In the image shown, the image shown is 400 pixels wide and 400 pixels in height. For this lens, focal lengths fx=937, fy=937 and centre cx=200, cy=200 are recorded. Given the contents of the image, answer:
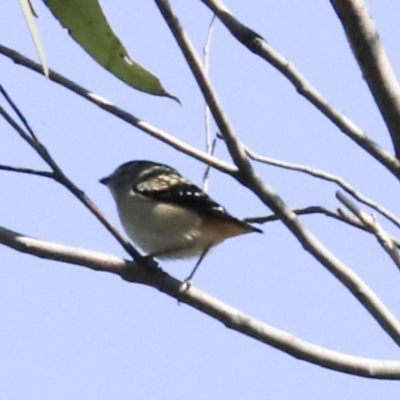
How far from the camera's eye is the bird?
4037 millimetres

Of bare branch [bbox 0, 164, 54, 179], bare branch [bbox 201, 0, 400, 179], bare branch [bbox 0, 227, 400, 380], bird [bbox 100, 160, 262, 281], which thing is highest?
bird [bbox 100, 160, 262, 281]

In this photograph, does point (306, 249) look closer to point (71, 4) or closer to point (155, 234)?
point (71, 4)

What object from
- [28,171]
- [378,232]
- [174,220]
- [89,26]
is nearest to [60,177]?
[28,171]

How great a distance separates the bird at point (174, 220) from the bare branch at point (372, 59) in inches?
83.3

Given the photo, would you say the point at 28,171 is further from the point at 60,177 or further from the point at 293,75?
the point at 293,75

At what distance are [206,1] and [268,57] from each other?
7.2 inches

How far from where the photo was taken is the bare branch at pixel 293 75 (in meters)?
1.87

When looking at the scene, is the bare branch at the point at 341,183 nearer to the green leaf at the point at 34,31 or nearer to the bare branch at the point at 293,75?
the bare branch at the point at 293,75

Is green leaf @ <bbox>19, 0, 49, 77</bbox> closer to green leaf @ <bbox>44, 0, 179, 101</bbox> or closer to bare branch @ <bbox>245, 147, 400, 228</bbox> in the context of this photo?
green leaf @ <bbox>44, 0, 179, 101</bbox>

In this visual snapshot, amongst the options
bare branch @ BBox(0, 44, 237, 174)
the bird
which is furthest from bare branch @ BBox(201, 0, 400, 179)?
the bird

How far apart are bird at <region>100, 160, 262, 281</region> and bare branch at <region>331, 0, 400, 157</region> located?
6.94ft

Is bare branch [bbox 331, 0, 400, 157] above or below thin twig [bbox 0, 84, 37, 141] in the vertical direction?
above

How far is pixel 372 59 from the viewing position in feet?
5.66

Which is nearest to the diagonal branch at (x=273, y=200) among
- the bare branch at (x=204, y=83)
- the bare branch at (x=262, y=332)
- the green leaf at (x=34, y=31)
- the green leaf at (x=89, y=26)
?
the bare branch at (x=204, y=83)
